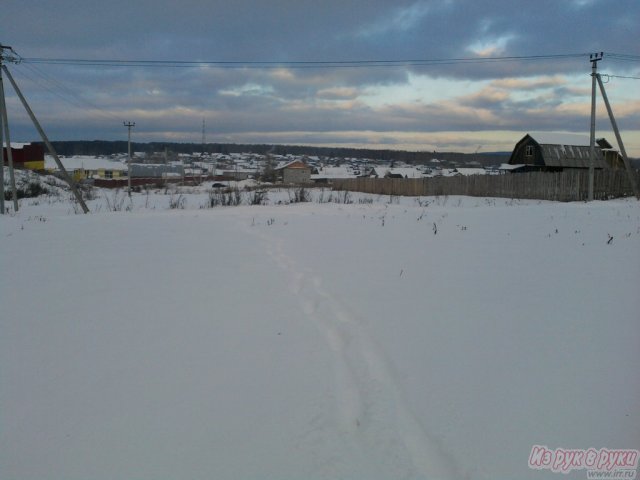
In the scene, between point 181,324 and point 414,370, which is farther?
point 181,324

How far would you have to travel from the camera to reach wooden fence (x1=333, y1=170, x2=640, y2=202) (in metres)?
23.9

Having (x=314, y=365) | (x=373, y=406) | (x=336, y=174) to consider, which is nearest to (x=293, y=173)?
(x=336, y=174)

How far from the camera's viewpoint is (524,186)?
2734 centimetres

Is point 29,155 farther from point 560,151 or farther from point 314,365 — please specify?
point 314,365

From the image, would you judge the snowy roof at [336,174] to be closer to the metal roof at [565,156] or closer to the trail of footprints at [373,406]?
the metal roof at [565,156]

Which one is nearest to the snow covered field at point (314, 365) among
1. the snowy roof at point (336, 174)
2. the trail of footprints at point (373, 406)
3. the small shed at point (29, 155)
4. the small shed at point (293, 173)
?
the trail of footprints at point (373, 406)

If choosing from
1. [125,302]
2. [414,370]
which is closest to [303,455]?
[414,370]

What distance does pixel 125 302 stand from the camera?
5.09 metres

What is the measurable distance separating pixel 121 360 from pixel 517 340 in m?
3.16

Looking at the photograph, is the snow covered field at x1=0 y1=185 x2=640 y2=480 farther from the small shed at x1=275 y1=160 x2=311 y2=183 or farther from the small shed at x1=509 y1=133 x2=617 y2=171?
the small shed at x1=275 y1=160 x2=311 y2=183

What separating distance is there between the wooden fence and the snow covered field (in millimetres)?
18923

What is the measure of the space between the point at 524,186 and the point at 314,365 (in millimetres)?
26895

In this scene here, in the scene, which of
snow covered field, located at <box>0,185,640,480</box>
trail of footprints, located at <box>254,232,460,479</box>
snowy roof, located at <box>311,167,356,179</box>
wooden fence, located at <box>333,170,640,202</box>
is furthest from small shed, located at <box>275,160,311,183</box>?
trail of footprints, located at <box>254,232,460,479</box>

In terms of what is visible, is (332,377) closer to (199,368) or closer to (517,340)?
(199,368)
